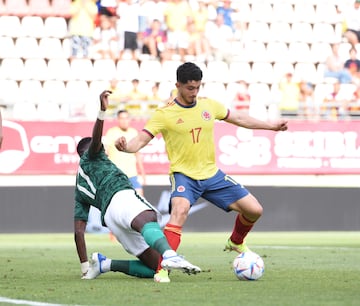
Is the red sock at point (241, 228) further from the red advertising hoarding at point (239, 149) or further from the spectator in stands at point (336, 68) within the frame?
the spectator in stands at point (336, 68)

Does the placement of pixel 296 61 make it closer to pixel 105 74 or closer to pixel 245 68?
pixel 245 68

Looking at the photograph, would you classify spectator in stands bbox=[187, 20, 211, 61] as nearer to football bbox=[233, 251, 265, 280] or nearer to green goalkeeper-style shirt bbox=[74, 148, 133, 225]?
green goalkeeper-style shirt bbox=[74, 148, 133, 225]

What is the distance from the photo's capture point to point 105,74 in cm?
2552

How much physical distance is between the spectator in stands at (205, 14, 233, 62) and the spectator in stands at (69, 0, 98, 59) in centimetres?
315

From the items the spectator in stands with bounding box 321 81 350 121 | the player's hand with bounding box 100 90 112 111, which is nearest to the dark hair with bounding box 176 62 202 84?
the player's hand with bounding box 100 90 112 111

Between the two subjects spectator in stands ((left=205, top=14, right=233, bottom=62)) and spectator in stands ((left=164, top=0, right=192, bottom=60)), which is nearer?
spectator in stands ((left=164, top=0, right=192, bottom=60))

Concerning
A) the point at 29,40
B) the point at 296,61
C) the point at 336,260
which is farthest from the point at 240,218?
the point at 296,61


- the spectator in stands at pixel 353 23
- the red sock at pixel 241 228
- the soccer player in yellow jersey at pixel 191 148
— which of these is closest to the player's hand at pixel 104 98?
the soccer player in yellow jersey at pixel 191 148

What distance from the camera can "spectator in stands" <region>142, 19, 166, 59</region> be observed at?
86.2 feet

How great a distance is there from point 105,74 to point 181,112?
50.4 feet

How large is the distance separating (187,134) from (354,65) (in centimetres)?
1749

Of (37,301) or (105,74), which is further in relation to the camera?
(105,74)

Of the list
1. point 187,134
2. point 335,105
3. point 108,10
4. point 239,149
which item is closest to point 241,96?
point 239,149

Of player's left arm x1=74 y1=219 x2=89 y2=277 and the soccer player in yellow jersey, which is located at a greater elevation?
the soccer player in yellow jersey
